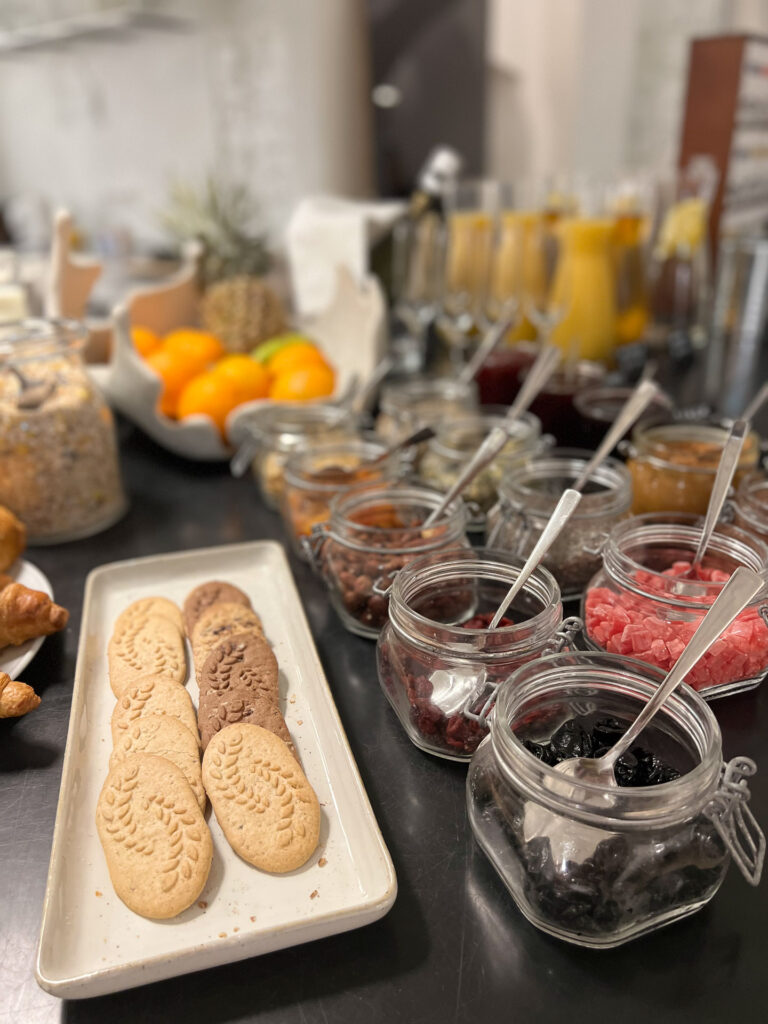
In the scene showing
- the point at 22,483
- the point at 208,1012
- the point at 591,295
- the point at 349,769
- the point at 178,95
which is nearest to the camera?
the point at 208,1012

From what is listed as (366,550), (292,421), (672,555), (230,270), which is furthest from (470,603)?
(230,270)

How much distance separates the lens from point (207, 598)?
2.63 feet

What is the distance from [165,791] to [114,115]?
319cm

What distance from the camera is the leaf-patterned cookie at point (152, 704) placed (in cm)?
63

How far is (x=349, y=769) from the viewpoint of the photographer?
0.58 meters

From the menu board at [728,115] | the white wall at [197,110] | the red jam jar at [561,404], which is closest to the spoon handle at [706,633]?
the red jam jar at [561,404]

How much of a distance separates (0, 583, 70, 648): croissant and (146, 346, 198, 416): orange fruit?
0.61 metres

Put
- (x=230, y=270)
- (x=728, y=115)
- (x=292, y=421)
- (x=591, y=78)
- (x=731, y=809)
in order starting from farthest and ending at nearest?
(x=591, y=78) → (x=728, y=115) → (x=230, y=270) → (x=292, y=421) → (x=731, y=809)

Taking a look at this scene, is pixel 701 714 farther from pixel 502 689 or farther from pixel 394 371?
pixel 394 371

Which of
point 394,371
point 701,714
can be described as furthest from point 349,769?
point 394,371

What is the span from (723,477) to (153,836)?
59cm

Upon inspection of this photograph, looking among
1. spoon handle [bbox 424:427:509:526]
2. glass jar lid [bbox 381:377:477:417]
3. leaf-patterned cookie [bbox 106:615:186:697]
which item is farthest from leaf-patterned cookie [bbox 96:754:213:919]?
glass jar lid [bbox 381:377:477:417]

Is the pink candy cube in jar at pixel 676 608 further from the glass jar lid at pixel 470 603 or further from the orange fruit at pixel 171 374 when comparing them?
the orange fruit at pixel 171 374

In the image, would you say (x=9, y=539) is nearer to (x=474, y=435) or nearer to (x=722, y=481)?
(x=474, y=435)
